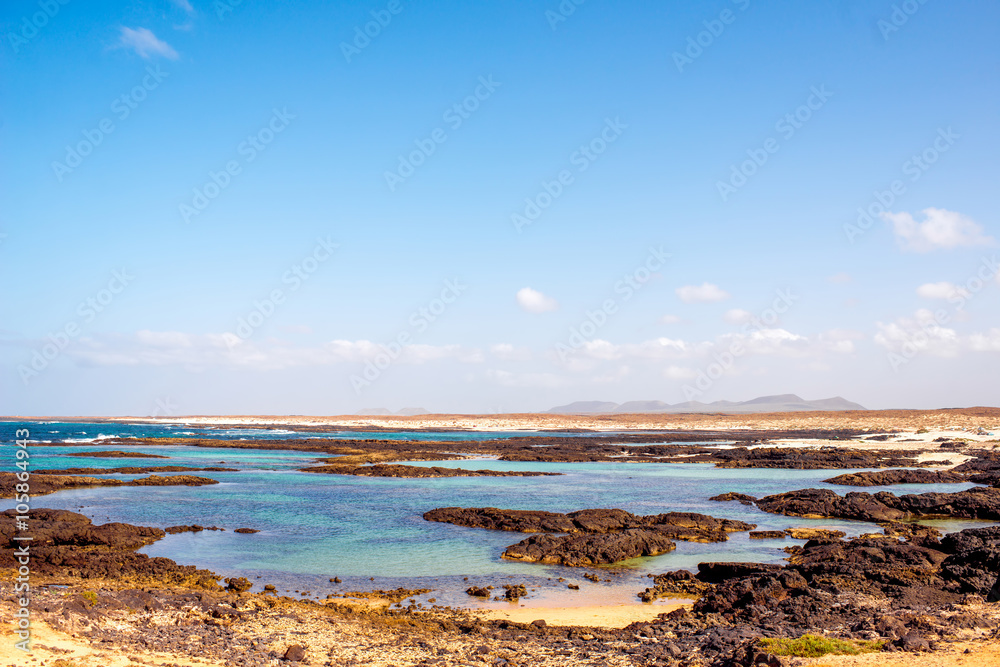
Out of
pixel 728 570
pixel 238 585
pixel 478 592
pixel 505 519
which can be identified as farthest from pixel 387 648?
pixel 505 519

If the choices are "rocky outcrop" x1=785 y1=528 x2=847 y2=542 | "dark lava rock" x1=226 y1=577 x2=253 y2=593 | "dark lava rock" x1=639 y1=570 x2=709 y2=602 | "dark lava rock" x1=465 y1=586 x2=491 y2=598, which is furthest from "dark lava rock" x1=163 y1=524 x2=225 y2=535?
"rocky outcrop" x1=785 y1=528 x2=847 y2=542

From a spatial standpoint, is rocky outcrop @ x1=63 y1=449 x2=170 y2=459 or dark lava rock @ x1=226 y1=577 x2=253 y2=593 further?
rocky outcrop @ x1=63 y1=449 x2=170 y2=459

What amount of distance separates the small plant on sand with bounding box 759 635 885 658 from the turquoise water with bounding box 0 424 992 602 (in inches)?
258

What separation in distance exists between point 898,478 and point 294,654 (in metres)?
38.2

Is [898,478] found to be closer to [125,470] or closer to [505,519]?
[505,519]

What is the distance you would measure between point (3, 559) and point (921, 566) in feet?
75.7

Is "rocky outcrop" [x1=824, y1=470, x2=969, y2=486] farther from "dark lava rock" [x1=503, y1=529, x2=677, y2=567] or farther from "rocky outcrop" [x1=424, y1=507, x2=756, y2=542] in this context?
"dark lava rock" [x1=503, y1=529, x2=677, y2=567]

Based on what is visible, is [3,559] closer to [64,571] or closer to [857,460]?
[64,571]

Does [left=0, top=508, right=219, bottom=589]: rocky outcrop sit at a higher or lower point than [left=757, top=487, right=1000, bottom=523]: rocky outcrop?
higher

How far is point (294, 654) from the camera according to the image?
35.9ft

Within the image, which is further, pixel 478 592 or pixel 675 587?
pixel 675 587

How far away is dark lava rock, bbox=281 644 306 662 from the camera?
10883mm

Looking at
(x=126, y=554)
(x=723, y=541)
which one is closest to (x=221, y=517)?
(x=126, y=554)

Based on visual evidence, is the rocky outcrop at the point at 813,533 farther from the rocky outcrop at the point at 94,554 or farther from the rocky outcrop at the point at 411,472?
the rocky outcrop at the point at 411,472
